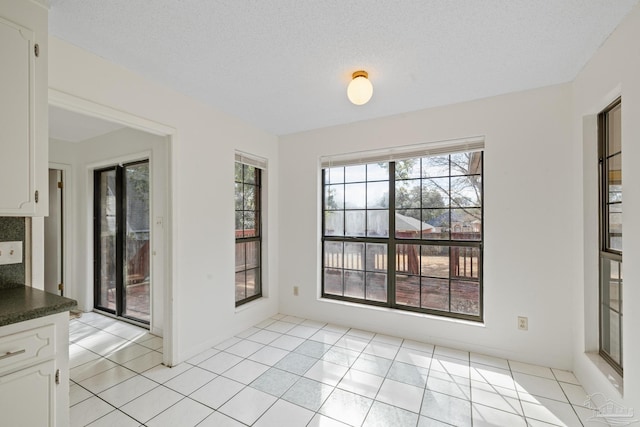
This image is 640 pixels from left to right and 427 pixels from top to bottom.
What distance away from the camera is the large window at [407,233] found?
293cm

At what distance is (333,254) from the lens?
145 inches

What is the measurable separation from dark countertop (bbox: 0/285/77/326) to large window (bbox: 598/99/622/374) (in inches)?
129

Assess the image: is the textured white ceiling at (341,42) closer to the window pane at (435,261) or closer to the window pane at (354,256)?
the window pane at (435,261)

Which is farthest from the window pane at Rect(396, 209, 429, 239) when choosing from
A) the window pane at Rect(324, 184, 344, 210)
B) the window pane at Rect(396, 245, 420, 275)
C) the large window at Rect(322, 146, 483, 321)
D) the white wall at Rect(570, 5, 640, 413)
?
the white wall at Rect(570, 5, 640, 413)

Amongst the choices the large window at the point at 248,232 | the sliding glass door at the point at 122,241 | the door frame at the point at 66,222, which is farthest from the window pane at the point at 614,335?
the door frame at the point at 66,222

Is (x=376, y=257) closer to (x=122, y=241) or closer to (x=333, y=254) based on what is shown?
(x=333, y=254)

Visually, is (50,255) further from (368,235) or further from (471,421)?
(471,421)

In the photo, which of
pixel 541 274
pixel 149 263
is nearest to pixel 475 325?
pixel 541 274

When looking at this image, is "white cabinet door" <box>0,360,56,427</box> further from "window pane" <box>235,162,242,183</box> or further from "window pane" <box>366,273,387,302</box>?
"window pane" <box>366,273,387,302</box>

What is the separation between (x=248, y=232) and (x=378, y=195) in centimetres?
171

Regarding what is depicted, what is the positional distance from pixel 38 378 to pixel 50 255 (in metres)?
3.71

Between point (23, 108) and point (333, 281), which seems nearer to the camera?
point (23, 108)

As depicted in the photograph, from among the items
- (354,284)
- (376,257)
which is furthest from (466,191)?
(354,284)

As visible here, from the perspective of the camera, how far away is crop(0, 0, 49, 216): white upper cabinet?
56.3 inches
